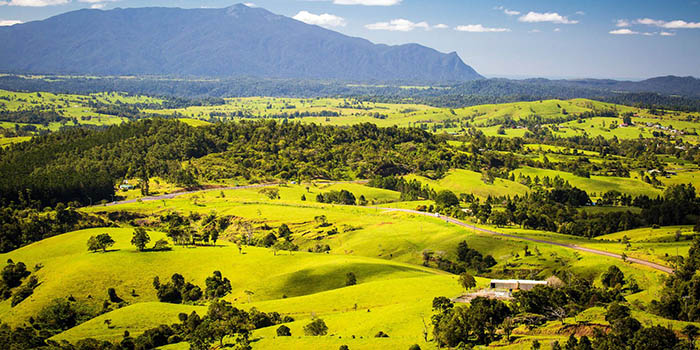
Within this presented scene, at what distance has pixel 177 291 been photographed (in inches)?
3684

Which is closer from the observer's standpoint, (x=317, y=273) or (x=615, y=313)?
(x=615, y=313)

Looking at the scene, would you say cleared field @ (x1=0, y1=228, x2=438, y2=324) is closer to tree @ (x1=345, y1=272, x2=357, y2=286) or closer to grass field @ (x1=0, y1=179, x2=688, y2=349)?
grass field @ (x1=0, y1=179, x2=688, y2=349)

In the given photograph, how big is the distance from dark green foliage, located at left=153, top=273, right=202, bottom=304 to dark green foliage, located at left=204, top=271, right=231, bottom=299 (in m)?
1.83

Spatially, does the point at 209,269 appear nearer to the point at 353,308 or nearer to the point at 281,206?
the point at 353,308

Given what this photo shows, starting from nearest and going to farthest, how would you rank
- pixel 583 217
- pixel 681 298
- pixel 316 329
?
1. pixel 316 329
2. pixel 681 298
3. pixel 583 217

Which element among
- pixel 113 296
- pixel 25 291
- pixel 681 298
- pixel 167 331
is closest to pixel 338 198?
pixel 113 296

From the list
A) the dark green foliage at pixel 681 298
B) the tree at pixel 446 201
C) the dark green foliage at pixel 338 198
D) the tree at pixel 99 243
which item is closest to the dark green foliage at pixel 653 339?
the dark green foliage at pixel 681 298

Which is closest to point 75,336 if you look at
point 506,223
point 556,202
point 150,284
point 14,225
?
point 150,284

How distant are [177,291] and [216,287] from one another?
800cm

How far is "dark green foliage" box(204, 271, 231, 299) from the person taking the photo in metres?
91.4

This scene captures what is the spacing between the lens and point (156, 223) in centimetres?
15362

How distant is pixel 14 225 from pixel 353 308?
10328cm

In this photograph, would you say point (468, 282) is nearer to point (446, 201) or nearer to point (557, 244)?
point (557, 244)

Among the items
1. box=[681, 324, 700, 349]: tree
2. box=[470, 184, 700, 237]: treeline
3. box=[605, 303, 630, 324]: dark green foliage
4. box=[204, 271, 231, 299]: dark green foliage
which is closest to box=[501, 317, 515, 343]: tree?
box=[605, 303, 630, 324]: dark green foliage
